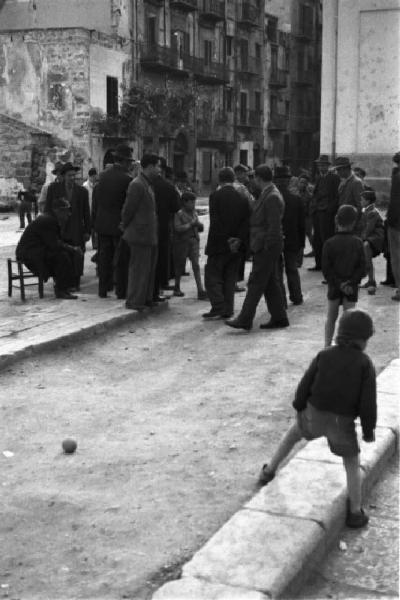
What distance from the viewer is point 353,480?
4.27m

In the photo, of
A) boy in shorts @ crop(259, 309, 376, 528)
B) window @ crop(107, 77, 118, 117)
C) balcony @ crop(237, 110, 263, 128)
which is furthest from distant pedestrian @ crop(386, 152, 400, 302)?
balcony @ crop(237, 110, 263, 128)

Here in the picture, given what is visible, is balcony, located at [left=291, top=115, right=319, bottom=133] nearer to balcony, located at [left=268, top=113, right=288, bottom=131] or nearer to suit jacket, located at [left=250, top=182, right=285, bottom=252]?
balcony, located at [left=268, top=113, right=288, bottom=131]

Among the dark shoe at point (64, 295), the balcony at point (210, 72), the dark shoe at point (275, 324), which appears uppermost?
the balcony at point (210, 72)

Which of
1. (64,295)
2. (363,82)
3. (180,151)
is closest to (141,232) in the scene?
(64,295)

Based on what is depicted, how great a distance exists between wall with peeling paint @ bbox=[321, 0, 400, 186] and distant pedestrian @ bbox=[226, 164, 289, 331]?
546 inches

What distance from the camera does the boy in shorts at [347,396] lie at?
4.19 m

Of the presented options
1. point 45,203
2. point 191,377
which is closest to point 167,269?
point 45,203

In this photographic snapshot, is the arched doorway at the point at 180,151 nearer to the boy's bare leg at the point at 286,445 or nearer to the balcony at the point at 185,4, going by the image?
the balcony at the point at 185,4

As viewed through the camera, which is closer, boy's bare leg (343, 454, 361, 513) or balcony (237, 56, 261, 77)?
boy's bare leg (343, 454, 361, 513)

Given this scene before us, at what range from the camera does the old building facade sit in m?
32.5

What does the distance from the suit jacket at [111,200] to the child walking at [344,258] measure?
3.59 m

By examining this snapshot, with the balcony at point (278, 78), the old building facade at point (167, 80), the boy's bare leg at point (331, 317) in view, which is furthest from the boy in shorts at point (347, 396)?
the balcony at point (278, 78)

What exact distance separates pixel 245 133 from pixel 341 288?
4088 cm

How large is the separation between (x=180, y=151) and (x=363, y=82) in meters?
19.6
